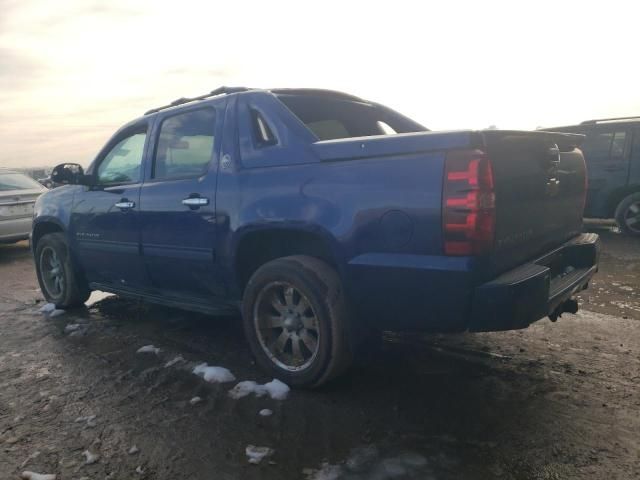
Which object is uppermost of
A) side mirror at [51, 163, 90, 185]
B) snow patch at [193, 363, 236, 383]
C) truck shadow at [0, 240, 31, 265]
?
side mirror at [51, 163, 90, 185]

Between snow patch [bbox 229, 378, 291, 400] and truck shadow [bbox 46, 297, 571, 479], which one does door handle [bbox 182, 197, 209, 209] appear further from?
snow patch [bbox 229, 378, 291, 400]

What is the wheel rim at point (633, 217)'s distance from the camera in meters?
8.13

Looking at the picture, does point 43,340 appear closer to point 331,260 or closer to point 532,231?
point 331,260

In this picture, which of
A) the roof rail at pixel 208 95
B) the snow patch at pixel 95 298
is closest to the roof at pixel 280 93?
the roof rail at pixel 208 95

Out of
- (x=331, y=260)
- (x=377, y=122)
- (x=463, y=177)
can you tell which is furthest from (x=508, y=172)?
(x=377, y=122)

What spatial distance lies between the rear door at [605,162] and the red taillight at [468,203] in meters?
6.93

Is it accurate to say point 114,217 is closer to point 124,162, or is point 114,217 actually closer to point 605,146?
point 124,162

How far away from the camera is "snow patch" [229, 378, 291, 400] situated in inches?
122

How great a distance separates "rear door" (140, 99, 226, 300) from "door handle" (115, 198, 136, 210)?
0.15 meters

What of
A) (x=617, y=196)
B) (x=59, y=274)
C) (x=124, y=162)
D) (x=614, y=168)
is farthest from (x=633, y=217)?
(x=59, y=274)

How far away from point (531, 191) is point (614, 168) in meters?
6.57

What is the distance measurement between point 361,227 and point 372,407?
1024 mm

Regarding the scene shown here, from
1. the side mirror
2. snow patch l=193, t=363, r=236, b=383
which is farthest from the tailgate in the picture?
the side mirror

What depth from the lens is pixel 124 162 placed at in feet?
14.6
